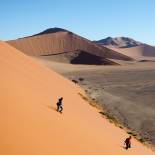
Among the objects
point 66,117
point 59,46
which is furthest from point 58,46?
point 66,117

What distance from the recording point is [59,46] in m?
126

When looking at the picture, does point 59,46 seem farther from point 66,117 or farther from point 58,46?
point 66,117

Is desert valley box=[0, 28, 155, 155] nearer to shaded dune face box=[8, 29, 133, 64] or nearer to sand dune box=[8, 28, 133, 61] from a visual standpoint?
shaded dune face box=[8, 29, 133, 64]

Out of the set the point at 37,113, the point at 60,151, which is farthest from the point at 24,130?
the point at 37,113

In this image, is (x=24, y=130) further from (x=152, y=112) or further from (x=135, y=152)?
(x=152, y=112)

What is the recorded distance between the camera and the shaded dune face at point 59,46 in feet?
387

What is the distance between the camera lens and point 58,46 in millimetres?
125625

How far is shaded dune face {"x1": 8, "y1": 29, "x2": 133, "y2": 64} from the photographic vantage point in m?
118

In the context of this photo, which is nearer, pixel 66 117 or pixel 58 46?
pixel 66 117

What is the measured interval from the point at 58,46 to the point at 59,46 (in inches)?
12.3

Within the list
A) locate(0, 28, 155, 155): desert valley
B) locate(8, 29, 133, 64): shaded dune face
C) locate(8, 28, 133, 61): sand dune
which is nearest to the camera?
locate(0, 28, 155, 155): desert valley

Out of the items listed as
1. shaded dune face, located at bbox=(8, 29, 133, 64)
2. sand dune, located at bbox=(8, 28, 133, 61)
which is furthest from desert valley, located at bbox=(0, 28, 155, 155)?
sand dune, located at bbox=(8, 28, 133, 61)

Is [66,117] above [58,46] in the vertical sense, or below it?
below

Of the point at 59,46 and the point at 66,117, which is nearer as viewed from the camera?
the point at 66,117
